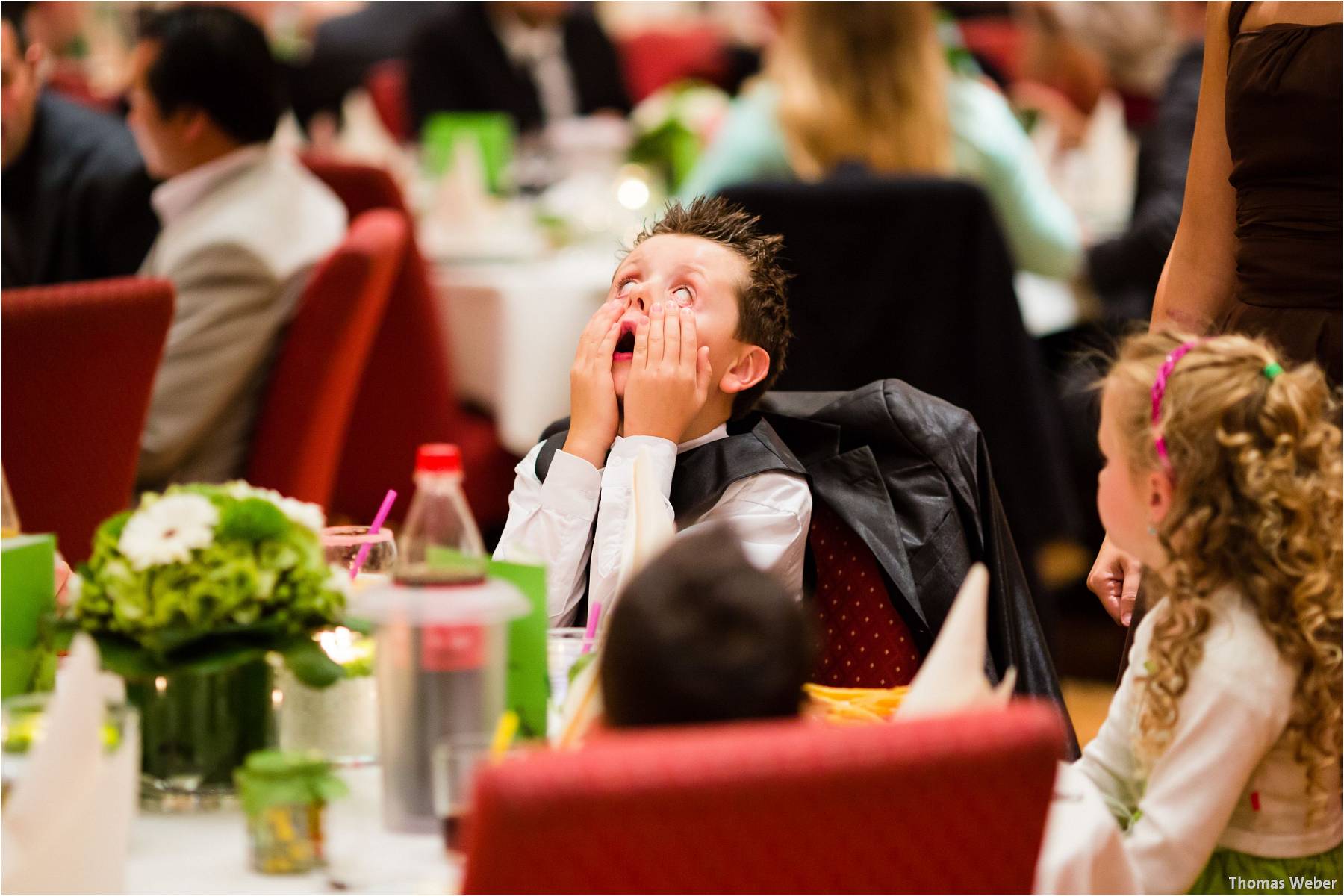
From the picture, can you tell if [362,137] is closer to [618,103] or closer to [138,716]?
[618,103]

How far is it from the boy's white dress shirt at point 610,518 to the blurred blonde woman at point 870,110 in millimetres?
1621

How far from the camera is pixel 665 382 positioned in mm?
1772

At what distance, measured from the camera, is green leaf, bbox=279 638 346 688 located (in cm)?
124

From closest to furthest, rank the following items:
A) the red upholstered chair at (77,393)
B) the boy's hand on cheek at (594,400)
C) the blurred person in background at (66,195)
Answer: the boy's hand on cheek at (594,400) < the red upholstered chair at (77,393) < the blurred person in background at (66,195)

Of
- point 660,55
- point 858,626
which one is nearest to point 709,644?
point 858,626

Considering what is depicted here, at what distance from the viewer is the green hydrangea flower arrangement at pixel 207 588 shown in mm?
1204

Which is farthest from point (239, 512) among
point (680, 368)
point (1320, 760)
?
point (1320, 760)

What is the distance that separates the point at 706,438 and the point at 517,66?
15.2 ft

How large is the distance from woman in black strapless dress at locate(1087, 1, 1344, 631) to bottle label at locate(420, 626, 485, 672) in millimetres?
782

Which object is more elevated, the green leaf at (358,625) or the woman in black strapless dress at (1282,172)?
the woman in black strapless dress at (1282,172)

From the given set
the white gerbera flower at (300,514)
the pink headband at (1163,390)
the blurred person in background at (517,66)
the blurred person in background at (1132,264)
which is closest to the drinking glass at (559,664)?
the white gerbera flower at (300,514)

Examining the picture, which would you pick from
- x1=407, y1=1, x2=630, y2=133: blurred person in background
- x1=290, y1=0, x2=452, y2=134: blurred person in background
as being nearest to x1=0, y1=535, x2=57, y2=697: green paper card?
x1=407, y1=1, x2=630, y2=133: blurred person in background

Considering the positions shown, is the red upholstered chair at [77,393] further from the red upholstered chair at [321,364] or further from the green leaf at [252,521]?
the green leaf at [252,521]

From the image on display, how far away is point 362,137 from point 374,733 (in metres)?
4.20
